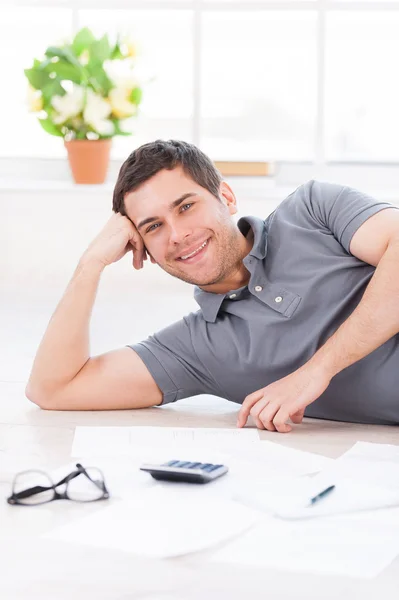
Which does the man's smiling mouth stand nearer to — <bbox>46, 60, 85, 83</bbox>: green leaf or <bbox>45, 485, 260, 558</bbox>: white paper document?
<bbox>45, 485, 260, 558</bbox>: white paper document

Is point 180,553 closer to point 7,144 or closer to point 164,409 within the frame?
point 164,409

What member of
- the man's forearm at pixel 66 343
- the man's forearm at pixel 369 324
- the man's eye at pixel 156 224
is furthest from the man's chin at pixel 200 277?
the man's forearm at pixel 369 324

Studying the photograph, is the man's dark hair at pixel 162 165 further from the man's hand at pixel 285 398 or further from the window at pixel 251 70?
the window at pixel 251 70

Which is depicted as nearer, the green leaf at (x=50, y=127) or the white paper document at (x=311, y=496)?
the white paper document at (x=311, y=496)

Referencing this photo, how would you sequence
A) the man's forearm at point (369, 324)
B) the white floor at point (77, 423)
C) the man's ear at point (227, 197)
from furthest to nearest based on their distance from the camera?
the man's ear at point (227, 197) → the man's forearm at point (369, 324) → the white floor at point (77, 423)

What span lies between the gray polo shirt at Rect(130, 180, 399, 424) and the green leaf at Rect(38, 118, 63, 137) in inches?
79.5

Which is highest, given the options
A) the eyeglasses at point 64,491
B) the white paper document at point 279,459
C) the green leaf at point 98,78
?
the green leaf at point 98,78

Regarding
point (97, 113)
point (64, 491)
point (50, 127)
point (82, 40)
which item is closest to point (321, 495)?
point (64, 491)

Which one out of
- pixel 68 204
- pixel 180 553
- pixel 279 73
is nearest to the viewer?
pixel 180 553

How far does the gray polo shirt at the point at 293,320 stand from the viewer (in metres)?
2.05

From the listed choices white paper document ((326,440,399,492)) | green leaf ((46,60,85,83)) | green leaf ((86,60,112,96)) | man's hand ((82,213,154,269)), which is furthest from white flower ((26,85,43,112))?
white paper document ((326,440,399,492))

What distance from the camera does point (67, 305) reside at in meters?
2.20

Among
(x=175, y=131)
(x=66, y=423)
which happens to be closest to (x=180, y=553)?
(x=66, y=423)

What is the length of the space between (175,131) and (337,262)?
89.4 inches
